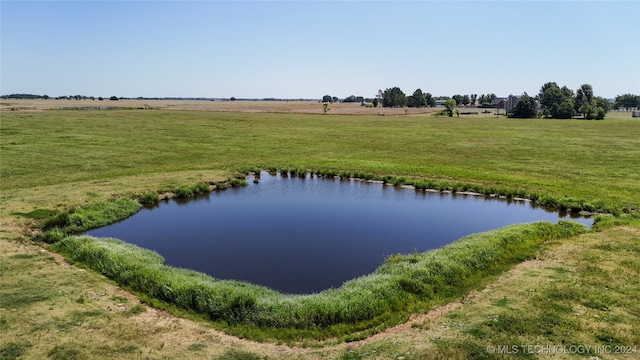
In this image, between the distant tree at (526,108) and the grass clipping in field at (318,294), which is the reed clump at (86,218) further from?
the distant tree at (526,108)

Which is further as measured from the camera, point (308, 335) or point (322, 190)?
point (322, 190)

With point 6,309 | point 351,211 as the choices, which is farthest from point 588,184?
point 6,309

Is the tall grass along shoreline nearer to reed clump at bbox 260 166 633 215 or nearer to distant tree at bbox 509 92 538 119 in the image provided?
reed clump at bbox 260 166 633 215

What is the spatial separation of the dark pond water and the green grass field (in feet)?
11.8

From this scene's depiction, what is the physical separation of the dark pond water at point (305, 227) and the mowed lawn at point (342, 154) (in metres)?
7.57

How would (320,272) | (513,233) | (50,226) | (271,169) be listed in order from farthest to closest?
(271,169), (50,226), (513,233), (320,272)

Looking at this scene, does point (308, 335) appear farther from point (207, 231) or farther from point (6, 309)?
point (207, 231)

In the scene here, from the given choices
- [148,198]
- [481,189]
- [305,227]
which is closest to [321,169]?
[481,189]

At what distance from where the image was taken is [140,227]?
27.4 metres

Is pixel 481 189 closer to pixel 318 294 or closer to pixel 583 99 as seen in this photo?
pixel 318 294

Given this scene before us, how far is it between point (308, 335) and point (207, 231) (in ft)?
47.1

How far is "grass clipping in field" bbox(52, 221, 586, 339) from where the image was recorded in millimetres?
15172

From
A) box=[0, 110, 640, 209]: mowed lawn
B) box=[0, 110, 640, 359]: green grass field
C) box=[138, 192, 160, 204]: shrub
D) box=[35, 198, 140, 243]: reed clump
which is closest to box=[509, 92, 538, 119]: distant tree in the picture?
box=[0, 110, 640, 209]: mowed lawn

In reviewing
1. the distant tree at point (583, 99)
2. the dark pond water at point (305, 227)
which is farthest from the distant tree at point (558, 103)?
the dark pond water at point (305, 227)
